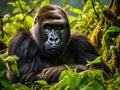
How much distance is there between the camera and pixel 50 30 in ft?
11.9

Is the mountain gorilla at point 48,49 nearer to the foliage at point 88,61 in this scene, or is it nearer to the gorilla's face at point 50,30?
the gorilla's face at point 50,30

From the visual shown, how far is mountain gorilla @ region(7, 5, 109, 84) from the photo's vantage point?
134 inches

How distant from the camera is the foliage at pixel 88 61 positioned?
79.7 inches

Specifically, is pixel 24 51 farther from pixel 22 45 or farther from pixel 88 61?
pixel 88 61

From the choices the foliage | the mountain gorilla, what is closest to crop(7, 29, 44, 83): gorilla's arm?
the mountain gorilla

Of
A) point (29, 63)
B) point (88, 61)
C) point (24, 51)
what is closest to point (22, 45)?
point (24, 51)

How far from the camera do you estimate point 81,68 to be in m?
3.38

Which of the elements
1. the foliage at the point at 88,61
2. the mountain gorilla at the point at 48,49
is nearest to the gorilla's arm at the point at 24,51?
the mountain gorilla at the point at 48,49

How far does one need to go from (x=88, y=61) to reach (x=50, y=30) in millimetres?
1224

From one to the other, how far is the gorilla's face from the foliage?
36 cm

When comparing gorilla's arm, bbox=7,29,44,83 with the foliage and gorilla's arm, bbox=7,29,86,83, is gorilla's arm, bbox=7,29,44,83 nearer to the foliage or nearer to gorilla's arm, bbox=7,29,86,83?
gorilla's arm, bbox=7,29,86,83

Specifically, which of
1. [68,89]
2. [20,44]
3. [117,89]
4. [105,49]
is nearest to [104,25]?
[105,49]

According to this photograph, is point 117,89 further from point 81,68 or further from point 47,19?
point 47,19

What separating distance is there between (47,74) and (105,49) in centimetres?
77
